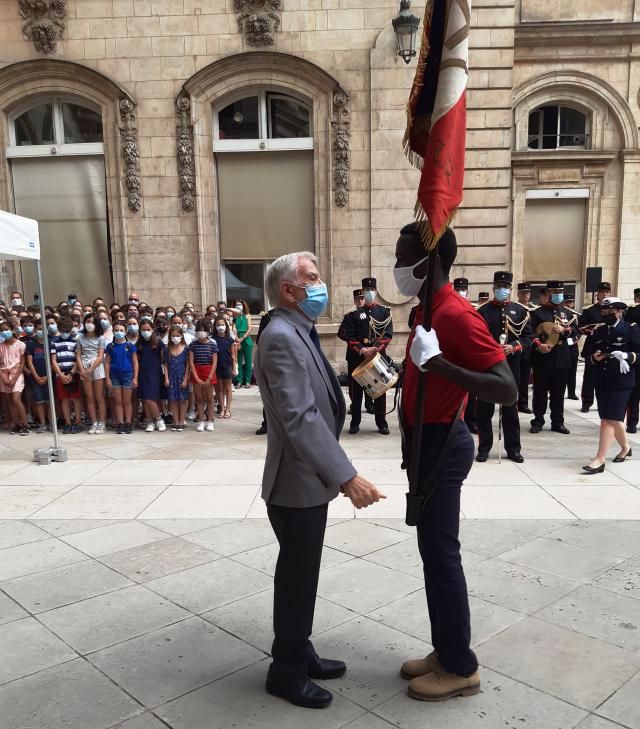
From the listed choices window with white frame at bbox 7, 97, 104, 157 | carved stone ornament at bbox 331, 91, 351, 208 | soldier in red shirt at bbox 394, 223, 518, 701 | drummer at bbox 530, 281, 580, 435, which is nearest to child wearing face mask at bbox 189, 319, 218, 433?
drummer at bbox 530, 281, 580, 435

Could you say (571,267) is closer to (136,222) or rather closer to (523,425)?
(523,425)

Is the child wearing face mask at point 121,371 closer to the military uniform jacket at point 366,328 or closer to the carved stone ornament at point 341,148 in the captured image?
the military uniform jacket at point 366,328

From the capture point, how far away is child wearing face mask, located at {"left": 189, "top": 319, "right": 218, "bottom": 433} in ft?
31.8

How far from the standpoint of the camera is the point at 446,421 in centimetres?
282

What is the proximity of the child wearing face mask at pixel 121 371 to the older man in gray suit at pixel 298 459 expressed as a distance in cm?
707

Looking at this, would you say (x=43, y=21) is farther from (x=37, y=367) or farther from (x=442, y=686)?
(x=442, y=686)

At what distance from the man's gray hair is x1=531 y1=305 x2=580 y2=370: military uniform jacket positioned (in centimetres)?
731

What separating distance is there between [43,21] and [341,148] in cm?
752

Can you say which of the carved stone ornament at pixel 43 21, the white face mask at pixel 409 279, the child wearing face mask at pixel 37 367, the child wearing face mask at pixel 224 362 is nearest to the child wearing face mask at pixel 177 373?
the child wearing face mask at pixel 224 362

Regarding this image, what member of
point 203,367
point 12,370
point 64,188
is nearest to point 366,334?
point 203,367

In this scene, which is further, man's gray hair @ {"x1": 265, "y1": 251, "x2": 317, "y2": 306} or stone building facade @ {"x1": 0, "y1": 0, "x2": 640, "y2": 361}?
stone building facade @ {"x1": 0, "y1": 0, "x2": 640, "y2": 361}

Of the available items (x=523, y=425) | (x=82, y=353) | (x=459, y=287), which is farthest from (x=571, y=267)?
(x=82, y=353)

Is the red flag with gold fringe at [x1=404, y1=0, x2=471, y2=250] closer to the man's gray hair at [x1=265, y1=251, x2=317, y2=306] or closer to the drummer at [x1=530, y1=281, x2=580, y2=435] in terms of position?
the man's gray hair at [x1=265, y1=251, x2=317, y2=306]

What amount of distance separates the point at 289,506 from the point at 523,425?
792 cm
